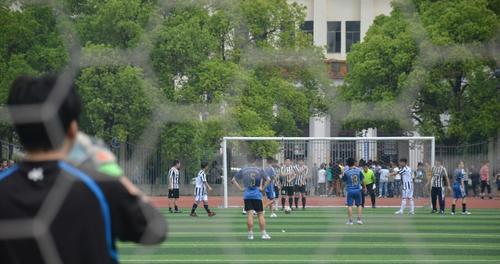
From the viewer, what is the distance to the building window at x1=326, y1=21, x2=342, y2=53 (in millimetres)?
35094

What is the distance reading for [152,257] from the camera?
39.4ft

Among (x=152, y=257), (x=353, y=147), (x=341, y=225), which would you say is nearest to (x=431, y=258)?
(x=152, y=257)

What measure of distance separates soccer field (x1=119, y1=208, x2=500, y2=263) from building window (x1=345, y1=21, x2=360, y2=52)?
1400cm

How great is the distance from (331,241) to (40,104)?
1188 cm

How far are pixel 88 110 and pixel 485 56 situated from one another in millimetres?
7937

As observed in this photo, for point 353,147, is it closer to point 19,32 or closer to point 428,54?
point 428,54

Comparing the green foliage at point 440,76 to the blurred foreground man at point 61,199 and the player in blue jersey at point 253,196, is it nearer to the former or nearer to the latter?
the player in blue jersey at point 253,196

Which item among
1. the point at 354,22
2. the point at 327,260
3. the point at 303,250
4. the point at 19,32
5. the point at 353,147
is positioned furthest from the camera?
the point at 354,22

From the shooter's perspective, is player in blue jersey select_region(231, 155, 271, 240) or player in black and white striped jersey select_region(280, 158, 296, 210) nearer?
player in blue jersey select_region(231, 155, 271, 240)

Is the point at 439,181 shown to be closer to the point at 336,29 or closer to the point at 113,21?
the point at 113,21

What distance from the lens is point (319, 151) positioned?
2700cm

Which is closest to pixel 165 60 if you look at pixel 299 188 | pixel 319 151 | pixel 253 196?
pixel 253 196

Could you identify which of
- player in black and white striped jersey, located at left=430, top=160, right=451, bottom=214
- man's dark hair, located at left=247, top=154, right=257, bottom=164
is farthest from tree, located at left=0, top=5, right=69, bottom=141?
player in black and white striped jersey, located at left=430, top=160, right=451, bottom=214

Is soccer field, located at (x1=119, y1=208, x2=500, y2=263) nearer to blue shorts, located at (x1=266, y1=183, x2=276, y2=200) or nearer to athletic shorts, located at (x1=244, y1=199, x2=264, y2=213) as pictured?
athletic shorts, located at (x1=244, y1=199, x2=264, y2=213)
